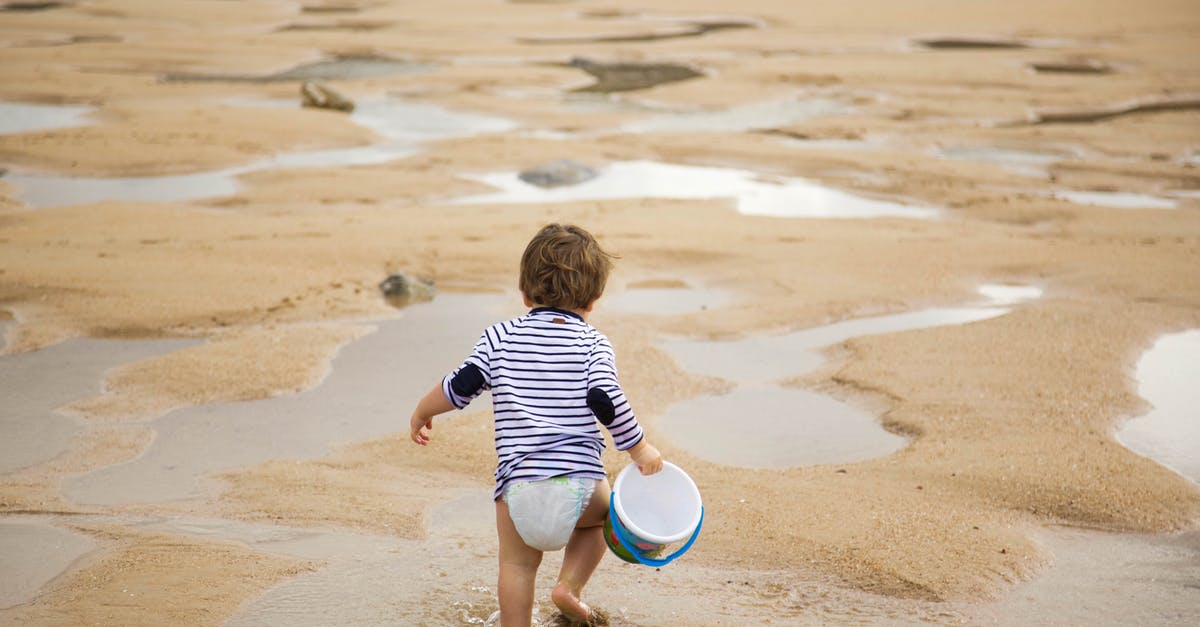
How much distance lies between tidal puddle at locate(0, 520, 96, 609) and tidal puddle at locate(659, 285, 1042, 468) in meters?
2.60

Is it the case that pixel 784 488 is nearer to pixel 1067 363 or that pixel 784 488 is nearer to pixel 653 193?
pixel 1067 363

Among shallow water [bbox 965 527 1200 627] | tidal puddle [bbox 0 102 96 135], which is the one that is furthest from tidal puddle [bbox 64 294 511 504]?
tidal puddle [bbox 0 102 96 135]

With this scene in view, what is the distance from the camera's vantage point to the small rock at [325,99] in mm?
16500

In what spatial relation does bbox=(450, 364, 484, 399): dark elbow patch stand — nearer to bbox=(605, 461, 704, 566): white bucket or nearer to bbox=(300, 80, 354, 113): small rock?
bbox=(605, 461, 704, 566): white bucket

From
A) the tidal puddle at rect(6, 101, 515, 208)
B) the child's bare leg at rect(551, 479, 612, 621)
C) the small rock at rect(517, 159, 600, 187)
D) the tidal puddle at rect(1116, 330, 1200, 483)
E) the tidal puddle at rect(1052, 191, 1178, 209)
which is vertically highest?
the child's bare leg at rect(551, 479, 612, 621)

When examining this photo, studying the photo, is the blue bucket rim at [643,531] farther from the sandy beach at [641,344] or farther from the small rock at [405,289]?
the small rock at [405,289]

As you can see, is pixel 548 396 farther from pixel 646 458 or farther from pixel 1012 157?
pixel 1012 157

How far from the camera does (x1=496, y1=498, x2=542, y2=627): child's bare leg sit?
10.9ft

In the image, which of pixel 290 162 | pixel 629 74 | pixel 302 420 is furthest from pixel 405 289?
pixel 629 74

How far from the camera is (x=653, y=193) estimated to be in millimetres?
11586

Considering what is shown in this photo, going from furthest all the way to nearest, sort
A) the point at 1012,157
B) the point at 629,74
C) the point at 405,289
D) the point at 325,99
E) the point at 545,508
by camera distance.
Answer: the point at 629,74, the point at 325,99, the point at 1012,157, the point at 405,289, the point at 545,508

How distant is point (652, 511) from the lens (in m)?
3.44

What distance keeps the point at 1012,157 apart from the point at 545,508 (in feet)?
38.8

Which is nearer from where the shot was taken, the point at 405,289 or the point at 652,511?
the point at 652,511
